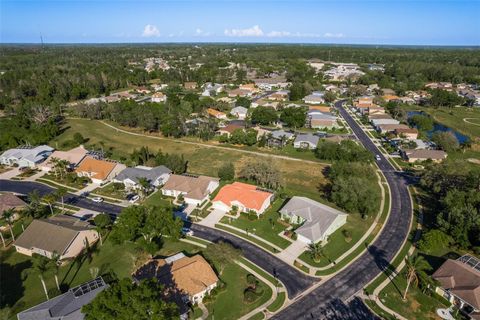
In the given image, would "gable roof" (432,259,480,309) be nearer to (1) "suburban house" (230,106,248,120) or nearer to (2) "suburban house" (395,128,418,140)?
(2) "suburban house" (395,128,418,140)

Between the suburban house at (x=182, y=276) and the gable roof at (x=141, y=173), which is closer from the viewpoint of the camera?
the suburban house at (x=182, y=276)

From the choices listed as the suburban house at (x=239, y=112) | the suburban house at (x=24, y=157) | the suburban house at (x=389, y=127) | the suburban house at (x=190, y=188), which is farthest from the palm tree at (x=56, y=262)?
the suburban house at (x=389, y=127)

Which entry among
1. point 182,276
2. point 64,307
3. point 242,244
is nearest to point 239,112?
point 242,244

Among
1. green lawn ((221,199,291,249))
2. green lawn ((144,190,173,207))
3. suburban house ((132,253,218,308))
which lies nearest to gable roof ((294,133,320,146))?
green lawn ((221,199,291,249))

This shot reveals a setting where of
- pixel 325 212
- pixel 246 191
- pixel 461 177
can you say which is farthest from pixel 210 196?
pixel 461 177

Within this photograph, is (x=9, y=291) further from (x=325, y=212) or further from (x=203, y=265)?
(x=325, y=212)

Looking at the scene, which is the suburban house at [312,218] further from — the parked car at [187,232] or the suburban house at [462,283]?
the parked car at [187,232]

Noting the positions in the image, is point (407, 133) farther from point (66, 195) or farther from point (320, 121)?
point (66, 195)
